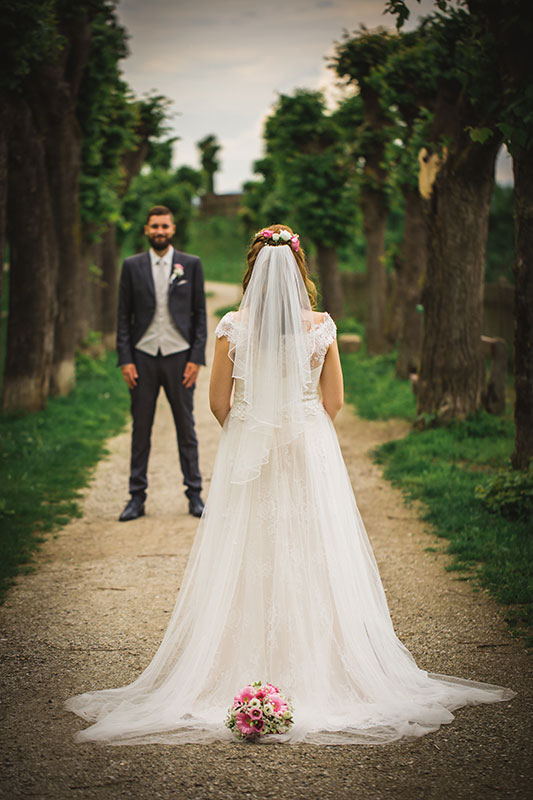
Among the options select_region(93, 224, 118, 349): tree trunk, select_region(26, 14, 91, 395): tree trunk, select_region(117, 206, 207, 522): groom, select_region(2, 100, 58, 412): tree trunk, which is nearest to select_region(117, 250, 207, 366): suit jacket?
select_region(117, 206, 207, 522): groom

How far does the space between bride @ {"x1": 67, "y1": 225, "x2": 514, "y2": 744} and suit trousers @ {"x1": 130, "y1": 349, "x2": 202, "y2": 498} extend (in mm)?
2804

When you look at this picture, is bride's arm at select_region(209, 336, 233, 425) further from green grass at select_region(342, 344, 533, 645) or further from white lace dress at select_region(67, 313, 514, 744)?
green grass at select_region(342, 344, 533, 645)

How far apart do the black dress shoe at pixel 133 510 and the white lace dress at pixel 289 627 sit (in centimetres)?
303

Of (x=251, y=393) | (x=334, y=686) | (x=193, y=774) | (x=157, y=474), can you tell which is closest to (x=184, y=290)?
(x=157, y=474)

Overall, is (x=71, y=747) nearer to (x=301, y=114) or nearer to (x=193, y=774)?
(x=193, y=774)

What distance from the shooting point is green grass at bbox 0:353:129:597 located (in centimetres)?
634

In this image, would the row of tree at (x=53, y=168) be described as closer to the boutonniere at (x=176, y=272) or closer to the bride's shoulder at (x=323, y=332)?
the boutonniere at (x=176, y=272)

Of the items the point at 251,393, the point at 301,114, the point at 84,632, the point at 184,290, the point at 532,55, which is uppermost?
the point at 301,114

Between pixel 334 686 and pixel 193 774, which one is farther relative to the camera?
pixel 334 686

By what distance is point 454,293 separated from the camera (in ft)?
32.2

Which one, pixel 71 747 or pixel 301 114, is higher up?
pixel 301 114

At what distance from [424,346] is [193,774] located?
25.9 ft

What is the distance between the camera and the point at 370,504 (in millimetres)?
7344

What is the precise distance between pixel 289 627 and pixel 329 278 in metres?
18.9
